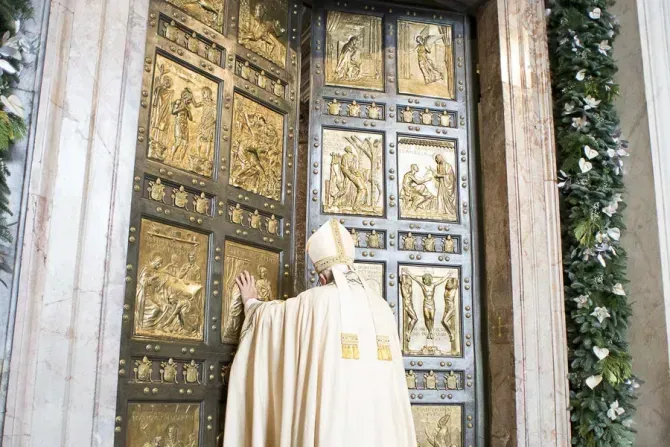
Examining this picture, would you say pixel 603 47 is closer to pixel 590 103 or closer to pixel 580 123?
pixel 590 103

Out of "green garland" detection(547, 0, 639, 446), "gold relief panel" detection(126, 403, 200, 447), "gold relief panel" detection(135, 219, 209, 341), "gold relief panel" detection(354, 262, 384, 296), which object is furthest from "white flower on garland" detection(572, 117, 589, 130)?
"gold relief panel" detection(126, 403, 200, 447)

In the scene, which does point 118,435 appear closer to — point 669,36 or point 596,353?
point 596,353

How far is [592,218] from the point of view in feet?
20.3

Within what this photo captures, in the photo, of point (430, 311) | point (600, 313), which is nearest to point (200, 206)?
point (430, 311)

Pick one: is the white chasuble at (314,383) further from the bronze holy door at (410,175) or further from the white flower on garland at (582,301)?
the white flower on garland at (582,301)

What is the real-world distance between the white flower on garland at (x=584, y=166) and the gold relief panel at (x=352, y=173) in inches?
63.9

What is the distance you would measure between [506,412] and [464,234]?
1.51 meters

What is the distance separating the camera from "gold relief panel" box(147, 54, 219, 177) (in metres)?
5.17

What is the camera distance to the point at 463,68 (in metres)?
6.97

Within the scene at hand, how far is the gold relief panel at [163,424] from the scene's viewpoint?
473cm

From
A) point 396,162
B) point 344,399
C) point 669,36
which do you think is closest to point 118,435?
point 344,399

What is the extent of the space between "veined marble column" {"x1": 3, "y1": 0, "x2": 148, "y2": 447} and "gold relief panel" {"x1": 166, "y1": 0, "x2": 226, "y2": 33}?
847 mm

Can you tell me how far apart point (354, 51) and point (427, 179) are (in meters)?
1.28

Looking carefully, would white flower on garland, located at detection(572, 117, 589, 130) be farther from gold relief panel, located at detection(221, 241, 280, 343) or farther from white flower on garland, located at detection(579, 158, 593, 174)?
gold relief panel, located at detection(221, 241, 280, 343)
